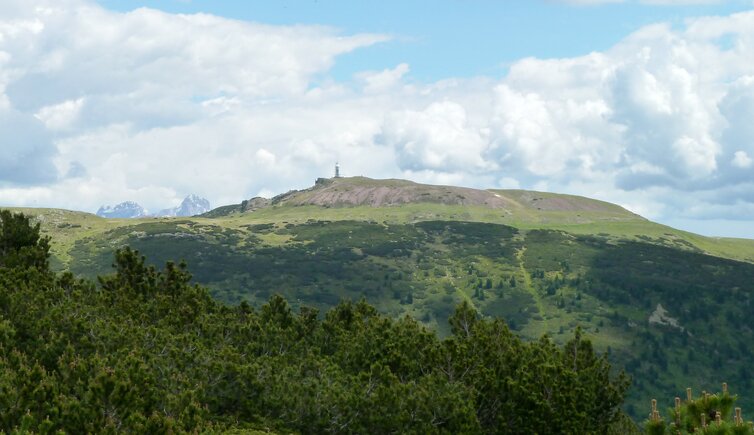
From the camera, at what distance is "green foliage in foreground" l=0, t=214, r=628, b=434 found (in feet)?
94.9

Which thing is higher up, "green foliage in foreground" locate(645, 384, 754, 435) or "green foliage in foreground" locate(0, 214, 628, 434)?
"green foliage in foreground" locate(645, 384, 754, 435)

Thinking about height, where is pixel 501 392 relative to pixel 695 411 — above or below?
below

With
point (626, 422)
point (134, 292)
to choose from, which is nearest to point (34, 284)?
point (134, 292)

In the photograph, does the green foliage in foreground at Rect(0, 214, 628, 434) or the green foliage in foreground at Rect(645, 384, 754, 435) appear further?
the green foliage in foreground at Rect(0, 214, 628, 434)

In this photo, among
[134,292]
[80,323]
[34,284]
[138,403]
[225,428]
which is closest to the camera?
[138,403]

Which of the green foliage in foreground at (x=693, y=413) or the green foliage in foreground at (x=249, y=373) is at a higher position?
the green foliage in foreground at (x=693, y=413)

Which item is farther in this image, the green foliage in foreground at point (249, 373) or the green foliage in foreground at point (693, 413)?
the green foliage in foreground at point (249, 373)

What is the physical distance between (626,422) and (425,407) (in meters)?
29.3

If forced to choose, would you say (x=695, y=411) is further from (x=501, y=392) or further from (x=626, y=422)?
(x=626, y=422)

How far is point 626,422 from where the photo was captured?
2442 inches

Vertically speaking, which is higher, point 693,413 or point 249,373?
point 693,413

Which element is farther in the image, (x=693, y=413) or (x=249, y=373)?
(x=249, y=373)

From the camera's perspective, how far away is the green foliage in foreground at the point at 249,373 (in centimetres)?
2892

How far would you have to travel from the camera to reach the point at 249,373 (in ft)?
132
